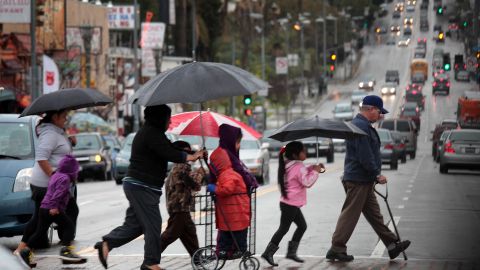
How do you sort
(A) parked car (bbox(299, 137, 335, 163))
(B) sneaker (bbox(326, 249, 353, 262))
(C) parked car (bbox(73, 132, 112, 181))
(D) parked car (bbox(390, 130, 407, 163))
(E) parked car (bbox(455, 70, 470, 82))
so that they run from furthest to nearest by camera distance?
(E) parked car (bbox(455, 70, 470, 82)) → (A) parked car (bbox(299, 137, 335, 163)) → (D) parked car (bbox(390, 130, 407, 163)) → (C) parked car (bbox(73, 132, 112, 181)) → (B) sneaker (bbox(326, 249, 353, 262))

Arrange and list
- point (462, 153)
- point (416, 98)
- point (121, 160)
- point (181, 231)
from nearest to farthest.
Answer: point (181, 231) < point (121, 160) < point (462, 153) < point (416, 98)

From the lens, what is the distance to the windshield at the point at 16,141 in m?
16.4

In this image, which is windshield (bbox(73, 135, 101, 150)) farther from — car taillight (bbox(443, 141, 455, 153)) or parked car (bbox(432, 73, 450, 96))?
parked car (bbox(432, 73, 450, 96))

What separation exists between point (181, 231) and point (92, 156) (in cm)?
2784

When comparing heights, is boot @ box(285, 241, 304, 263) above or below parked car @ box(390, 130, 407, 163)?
above

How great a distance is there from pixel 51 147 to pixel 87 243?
3.01 metres

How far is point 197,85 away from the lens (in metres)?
12.2

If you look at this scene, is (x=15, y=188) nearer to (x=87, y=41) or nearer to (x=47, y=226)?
(x=47, y=226)

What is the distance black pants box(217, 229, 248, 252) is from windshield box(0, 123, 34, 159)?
15.7 ft

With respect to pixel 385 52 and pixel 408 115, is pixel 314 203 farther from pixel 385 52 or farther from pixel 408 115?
pixel 385 52

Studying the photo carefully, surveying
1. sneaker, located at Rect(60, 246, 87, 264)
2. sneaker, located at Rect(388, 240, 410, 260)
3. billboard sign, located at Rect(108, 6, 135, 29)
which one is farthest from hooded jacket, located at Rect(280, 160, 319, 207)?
billboard sign, located at Rect(108, 6, 135, 29)

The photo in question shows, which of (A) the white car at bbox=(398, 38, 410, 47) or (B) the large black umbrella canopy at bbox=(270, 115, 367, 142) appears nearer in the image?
(B) the large black umbrella canopy at bbox=(270, 115, 367, 142)

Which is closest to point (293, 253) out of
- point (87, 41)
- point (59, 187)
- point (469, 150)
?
point (59, 187)

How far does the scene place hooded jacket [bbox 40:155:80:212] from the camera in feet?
45.2
